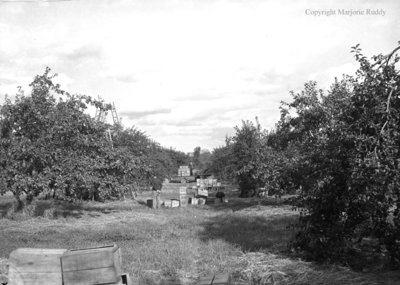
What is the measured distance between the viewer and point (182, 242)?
12109 mm

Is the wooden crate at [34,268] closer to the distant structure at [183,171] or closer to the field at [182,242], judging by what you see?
the field at [182,242]

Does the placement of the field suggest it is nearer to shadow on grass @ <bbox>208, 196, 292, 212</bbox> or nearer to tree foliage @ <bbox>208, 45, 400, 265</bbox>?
tree foliage @ <bbox>208, 45, 400, 265</bbox>

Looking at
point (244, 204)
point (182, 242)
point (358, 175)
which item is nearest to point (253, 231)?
point (182, 242)

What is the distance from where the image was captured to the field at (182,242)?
8.13m

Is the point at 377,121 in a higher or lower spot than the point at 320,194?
higher

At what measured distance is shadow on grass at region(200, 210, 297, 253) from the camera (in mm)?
11312

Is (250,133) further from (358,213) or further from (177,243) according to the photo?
(358,213)

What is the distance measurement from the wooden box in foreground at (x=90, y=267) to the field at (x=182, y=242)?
7.76 feet

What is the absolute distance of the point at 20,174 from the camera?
58.9 feet

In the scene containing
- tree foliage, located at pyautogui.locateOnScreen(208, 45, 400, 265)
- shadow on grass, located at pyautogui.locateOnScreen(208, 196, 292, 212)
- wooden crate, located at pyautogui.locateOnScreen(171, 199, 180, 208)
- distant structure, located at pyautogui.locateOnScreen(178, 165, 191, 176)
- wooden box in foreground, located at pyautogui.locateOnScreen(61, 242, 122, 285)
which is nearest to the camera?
wooden box in foreground, located at pyautogui.locateOnScreen(61, 242, 122, 285)

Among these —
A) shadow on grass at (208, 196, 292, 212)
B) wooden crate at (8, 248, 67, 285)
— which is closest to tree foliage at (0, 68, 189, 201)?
shadow on grass at (208, 196, 292, 212)

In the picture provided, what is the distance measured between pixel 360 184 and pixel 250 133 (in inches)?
858

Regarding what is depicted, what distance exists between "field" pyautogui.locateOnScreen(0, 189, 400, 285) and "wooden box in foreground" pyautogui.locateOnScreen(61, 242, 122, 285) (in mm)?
2364

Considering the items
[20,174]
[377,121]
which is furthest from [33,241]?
[377,121]
